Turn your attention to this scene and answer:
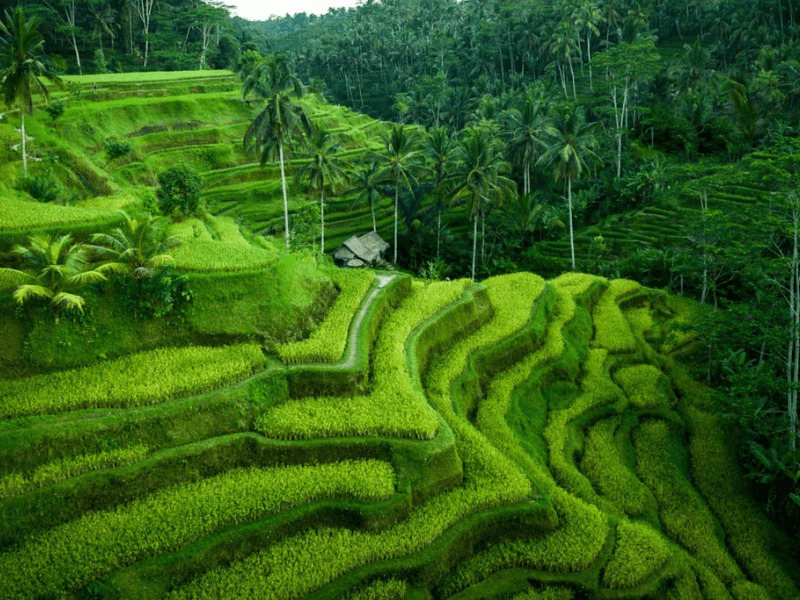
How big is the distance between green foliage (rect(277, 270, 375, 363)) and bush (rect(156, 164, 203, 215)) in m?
8.52

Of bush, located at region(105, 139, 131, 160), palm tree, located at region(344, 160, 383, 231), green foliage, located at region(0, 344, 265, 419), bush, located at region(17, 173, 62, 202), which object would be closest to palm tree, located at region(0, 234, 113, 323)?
green foliage, located at region(0, 344, 265, 419)

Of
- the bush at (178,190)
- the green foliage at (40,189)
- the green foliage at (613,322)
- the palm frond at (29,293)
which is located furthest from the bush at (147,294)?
the green foliage at (613,322)

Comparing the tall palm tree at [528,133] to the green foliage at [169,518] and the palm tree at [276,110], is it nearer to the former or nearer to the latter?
the palm tree at [276,110]

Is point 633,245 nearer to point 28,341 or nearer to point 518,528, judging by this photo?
point 518,528

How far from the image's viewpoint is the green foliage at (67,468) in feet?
33.1

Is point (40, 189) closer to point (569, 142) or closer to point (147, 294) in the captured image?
point (147, 294)

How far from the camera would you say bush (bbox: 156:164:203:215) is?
23656 millimetres

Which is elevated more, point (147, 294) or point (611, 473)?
point (147, 294)

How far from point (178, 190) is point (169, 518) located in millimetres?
17427

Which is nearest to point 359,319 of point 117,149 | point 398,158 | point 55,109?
point 398,158

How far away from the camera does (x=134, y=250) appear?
14.2 metres

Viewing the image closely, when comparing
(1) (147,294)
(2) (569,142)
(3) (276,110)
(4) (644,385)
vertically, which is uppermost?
(3) (276,110)

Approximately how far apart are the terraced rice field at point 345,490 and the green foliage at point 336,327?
7 centimetres

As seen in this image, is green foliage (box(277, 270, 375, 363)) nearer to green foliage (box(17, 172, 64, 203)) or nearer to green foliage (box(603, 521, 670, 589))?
green foliage (box(603, 521, 670, 589))
